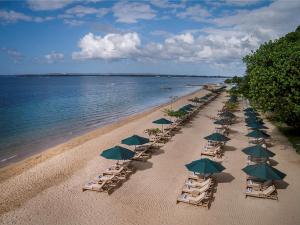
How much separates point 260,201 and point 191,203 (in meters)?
3.63

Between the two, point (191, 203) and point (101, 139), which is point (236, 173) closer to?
point (191, 203)

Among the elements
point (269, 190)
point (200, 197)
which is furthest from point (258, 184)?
point (200, 197)

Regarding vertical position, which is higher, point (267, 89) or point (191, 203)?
point (267, 89)

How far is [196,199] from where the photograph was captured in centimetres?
1397

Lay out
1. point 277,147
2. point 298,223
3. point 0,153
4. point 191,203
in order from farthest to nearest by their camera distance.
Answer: point 0,153
point 277,147
point 191,203
point 298,223

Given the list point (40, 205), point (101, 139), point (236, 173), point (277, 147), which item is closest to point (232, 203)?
point (236, 173)

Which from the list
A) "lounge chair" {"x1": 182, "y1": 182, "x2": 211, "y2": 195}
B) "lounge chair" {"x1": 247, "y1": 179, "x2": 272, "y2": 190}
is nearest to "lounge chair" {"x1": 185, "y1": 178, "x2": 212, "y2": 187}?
"lounge chair" {"x1": 182, "y1": 182, "x2": 211, "y2": 195}

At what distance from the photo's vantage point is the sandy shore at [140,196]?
13000 millimetres

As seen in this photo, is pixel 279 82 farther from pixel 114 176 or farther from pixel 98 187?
pixel 98 187

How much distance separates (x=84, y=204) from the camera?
555 inches

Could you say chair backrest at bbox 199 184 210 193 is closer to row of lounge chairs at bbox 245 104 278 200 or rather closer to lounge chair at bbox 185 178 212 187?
lounge chair at bbox 185 178 212 187

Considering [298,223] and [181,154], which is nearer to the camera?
[298,223]

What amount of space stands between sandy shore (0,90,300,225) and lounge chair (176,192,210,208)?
281 mm

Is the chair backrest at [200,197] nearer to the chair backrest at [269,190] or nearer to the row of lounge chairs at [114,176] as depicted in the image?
the chair backrest at [269,190]
